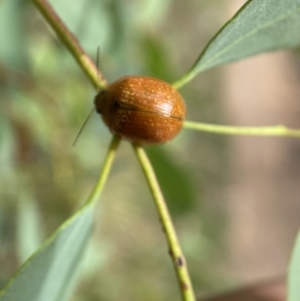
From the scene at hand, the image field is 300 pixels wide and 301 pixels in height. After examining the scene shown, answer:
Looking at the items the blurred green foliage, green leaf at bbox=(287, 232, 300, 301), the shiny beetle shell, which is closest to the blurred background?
the blurred green foliage

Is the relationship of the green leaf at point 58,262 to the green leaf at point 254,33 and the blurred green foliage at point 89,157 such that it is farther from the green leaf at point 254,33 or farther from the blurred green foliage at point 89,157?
the blurred green foliage at point 89,157

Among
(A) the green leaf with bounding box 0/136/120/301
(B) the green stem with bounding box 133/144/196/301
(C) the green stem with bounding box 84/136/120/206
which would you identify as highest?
(C) the green stem with bounding box 84/136/120/206

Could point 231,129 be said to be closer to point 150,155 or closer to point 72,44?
point 72,44

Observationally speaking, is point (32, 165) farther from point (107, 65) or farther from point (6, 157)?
point (107, 65)

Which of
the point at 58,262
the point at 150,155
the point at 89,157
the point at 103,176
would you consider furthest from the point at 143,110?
the point at 89,157

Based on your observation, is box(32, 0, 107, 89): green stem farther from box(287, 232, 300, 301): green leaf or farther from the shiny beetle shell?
box(287, 232, 300, 301): green leaf

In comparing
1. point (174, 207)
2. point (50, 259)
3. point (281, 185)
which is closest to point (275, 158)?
point (281, 185)

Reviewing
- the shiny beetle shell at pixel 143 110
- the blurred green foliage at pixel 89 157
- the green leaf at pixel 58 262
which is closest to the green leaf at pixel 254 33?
the shiny beetle shell at pixel 143 110
